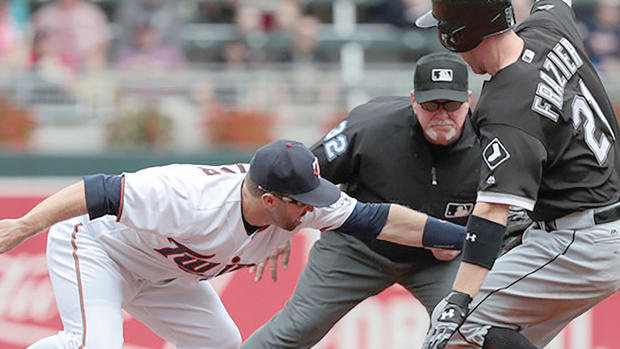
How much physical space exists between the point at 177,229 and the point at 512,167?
1530 mm

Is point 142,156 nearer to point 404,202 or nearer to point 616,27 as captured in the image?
point 404,202

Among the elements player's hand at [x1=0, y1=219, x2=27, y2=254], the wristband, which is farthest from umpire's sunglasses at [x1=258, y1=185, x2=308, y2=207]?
player's hand at [x1=0, y1=219, x2=27, y2=254]

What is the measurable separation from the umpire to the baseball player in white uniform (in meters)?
0.57

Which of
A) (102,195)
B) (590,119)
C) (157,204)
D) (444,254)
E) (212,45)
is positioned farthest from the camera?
(212,45)

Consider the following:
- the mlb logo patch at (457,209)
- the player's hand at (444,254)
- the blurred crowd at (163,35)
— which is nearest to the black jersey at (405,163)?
the mlb logo patch at (457,209)

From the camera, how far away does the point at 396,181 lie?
5062 millimetres

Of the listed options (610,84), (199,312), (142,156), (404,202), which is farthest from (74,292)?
(610,84)

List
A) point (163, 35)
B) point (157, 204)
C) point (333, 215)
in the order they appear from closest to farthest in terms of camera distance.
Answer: point (157, 204)
point (333, 215)
point (163, 35)

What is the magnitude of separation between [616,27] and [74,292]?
7225 mm

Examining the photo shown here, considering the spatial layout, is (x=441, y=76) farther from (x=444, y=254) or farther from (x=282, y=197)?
Result: (x=282, y=197)

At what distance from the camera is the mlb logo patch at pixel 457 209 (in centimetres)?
504

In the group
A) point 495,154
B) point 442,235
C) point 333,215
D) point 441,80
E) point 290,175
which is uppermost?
point 441,80

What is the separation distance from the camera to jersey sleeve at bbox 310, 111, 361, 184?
5043mm

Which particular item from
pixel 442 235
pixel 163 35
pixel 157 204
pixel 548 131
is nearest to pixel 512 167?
pixel 548 131
